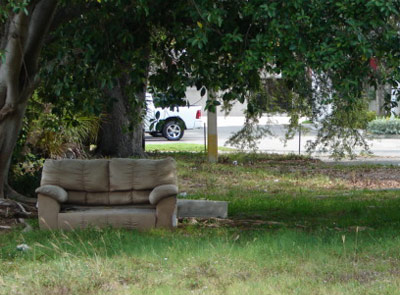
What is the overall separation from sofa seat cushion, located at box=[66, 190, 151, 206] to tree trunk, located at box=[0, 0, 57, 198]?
174 cm

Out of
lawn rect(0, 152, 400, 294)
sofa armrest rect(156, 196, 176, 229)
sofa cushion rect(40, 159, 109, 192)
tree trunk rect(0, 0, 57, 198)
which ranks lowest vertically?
lawn rect(0, 152, 400, 294)

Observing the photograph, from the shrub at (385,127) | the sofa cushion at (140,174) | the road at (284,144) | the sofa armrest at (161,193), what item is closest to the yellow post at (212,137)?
the road at (284,144)

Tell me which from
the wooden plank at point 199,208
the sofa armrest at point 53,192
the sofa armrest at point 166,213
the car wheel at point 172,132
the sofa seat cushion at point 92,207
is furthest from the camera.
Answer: the car wheel at point 172,132

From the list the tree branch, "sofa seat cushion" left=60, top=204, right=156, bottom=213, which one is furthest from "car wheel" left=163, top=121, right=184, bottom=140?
"sofa seat cushion" left=60, top=204, right=156, bottom=213

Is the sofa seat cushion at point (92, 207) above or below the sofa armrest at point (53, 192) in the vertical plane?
below

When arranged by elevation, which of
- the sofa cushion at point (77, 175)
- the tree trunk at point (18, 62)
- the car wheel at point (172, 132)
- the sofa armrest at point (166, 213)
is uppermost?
the tree trunk at point (18, 62)

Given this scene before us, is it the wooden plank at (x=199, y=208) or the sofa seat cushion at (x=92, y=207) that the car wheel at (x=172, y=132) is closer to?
the wooden plank at (x=199, y=208)

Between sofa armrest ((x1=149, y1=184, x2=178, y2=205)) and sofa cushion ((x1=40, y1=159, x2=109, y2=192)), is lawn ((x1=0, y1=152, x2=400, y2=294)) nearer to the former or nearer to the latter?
sofa armrest ((x1=149, y1=184, x2=178, y2=205))

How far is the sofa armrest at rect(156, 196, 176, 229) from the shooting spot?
10.6 metres

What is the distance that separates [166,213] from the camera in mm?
10570

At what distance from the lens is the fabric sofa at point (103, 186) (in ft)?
35.2

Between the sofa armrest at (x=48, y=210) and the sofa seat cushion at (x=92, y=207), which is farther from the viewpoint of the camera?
the sofa seat cushion at (x=92, y=207)

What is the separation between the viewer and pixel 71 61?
10484 mm

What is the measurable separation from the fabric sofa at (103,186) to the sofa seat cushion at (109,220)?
109 mm
